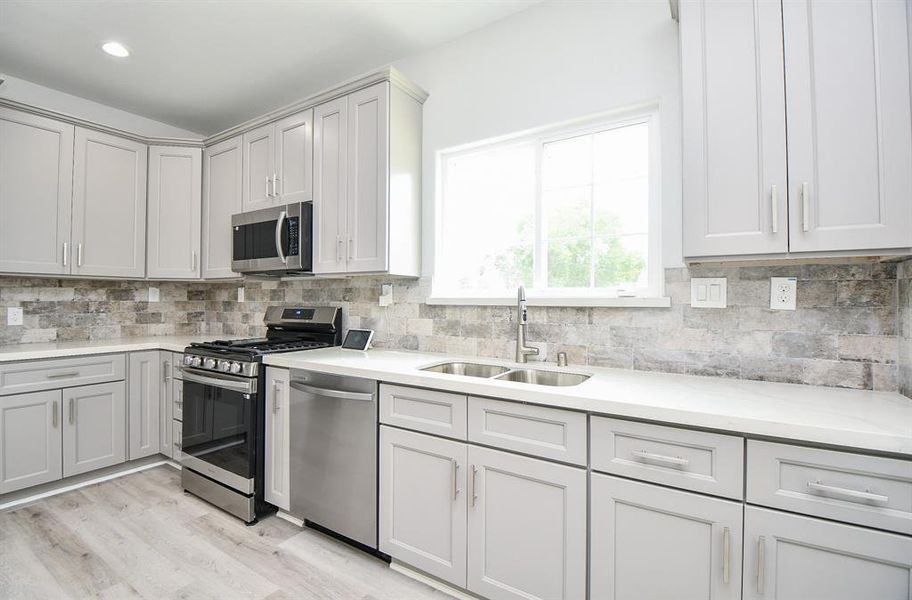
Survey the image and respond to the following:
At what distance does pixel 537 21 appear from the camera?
2.27 meters

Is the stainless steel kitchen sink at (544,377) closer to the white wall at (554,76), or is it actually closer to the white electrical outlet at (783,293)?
the white wall at (554,76)

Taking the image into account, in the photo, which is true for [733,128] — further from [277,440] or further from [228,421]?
[228,421]

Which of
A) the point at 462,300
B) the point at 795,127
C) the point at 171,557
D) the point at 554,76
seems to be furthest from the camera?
the point at 462,300

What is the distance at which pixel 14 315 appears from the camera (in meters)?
2.96

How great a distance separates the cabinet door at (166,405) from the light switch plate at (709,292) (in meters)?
3.41

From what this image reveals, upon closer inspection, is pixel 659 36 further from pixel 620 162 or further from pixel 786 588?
pixel 786 588

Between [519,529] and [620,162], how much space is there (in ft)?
5.72

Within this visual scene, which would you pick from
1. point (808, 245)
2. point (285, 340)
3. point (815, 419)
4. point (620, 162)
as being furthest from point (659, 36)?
point (285, 340)

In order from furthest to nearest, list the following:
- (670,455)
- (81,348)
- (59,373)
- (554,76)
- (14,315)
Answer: (14,315), (81,348), (59,373), (554,76), (670,455)

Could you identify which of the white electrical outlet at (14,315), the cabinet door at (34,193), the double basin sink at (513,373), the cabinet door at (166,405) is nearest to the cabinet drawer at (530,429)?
the double basin sink at (513,373)

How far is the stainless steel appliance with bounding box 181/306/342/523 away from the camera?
2.37m

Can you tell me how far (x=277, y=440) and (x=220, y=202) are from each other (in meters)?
1.99

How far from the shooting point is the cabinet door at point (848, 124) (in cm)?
128

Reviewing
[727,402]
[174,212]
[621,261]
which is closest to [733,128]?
[621,261]
